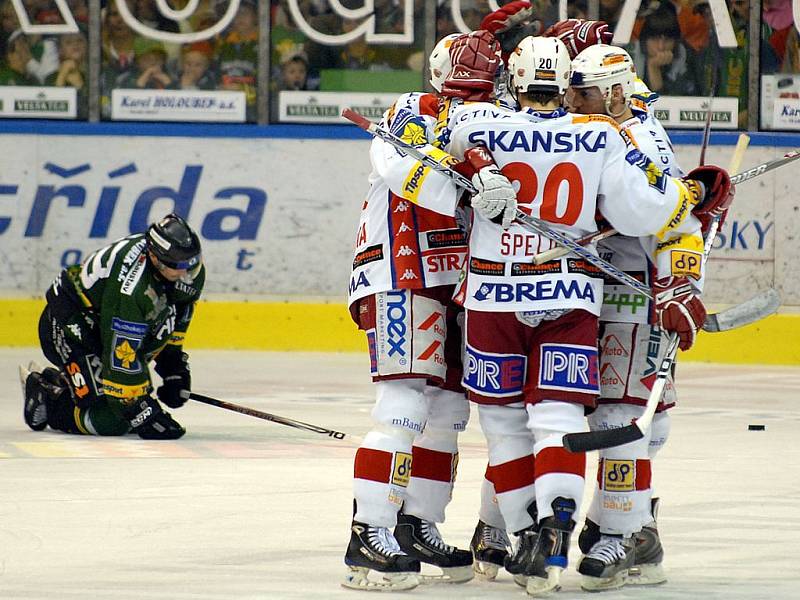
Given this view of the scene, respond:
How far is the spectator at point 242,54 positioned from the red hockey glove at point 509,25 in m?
7.18

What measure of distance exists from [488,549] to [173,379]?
9.73 ft

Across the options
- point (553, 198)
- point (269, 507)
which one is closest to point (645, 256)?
point (553, 198)

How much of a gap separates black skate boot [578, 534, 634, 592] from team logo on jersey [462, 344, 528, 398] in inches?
17.5

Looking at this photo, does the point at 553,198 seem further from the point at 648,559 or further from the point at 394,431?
the point at 648,559

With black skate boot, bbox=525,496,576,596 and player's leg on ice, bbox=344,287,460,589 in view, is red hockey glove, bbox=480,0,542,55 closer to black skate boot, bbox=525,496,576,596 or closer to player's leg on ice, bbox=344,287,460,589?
player's leg on ice, bbox=344,287,460,589

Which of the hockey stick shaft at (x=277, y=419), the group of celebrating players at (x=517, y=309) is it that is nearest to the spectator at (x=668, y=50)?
the hockey stick shaft at (x=277, y=419)

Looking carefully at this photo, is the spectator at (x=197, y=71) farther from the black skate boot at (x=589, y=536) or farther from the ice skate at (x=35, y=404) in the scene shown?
the black skate boot at (x=589, y=536)

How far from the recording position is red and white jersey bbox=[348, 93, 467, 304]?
4121 mm

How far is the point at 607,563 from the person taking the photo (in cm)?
409

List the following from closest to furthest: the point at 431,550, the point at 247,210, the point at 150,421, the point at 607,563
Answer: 1. the point at 607,563
2. the point at 431,550
3. the point at 150,421
4. the point at 247,210

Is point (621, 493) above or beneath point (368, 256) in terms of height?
beneath

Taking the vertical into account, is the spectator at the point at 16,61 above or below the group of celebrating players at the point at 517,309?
above

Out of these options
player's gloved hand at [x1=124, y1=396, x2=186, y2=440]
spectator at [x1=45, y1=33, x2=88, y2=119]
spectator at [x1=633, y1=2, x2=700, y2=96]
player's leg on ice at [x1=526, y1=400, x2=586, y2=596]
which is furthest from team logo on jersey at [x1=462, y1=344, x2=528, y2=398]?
spectator at [x1=45, y1=33, x2=88, y2=119]

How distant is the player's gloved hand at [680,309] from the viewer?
4043 mm
